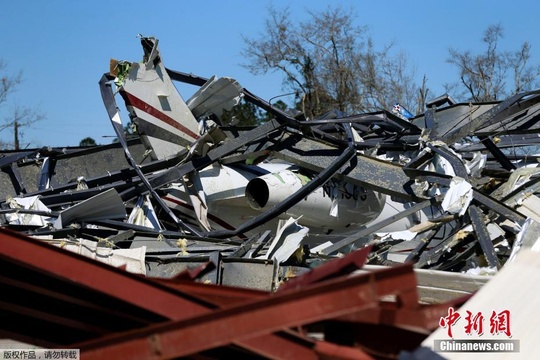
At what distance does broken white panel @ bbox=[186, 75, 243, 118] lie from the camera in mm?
10148

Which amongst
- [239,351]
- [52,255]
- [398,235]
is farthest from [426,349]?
[398,235]

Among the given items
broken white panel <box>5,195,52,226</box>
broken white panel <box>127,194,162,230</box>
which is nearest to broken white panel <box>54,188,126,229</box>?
broken white panel <box>5,195,52,226</box>

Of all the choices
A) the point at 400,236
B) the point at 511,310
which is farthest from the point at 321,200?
the point at 511,310

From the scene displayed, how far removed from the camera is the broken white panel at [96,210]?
8141mm

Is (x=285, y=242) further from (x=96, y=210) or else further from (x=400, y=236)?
(x=96, y=210)

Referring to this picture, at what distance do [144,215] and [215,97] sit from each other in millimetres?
1960

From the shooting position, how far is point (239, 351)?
2979mm

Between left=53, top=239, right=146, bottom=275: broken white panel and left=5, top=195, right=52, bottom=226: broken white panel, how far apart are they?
1.49m

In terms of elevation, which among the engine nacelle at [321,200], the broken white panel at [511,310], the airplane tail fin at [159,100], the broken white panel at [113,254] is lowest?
the broken white panel at [511,310]

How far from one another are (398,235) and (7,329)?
17.9 ft

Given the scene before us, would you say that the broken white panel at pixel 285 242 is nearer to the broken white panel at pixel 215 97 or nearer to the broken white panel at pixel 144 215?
the broken white panel at pixel 144 215

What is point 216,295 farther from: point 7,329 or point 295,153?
point 295,153

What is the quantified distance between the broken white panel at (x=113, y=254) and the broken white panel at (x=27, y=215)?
4.90ft

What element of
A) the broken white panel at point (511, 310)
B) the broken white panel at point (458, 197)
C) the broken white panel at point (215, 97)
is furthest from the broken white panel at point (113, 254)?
the broken white panel at point (511, 310)
